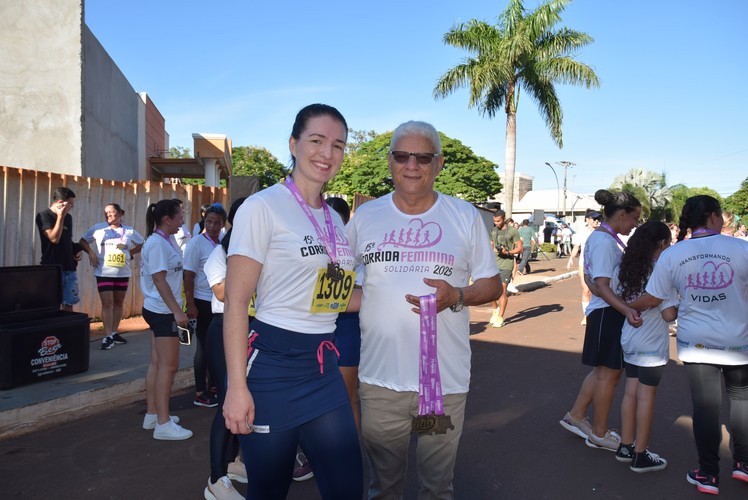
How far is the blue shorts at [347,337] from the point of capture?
354 cm

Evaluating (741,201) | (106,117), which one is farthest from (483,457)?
(741,201)

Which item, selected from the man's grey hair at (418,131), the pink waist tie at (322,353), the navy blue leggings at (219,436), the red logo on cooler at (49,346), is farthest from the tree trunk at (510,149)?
the pink waist tie at (322,353)

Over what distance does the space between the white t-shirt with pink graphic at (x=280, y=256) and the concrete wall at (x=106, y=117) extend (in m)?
10.7

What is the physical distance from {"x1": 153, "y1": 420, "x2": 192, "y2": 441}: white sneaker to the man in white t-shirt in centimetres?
252

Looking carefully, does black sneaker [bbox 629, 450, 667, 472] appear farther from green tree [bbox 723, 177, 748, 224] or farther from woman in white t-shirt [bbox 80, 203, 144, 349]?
green tree [bbox 723, 177, 748, 224]

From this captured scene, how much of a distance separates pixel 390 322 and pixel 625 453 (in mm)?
2783

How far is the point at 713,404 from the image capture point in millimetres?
3752

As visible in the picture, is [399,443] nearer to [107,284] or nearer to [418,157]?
[418,157]

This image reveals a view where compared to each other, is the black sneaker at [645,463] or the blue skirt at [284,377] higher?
the blue skirt at [284,377]

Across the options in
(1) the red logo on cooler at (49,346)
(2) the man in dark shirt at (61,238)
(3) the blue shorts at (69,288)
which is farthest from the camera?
(3) the blue shorts at (69,288)

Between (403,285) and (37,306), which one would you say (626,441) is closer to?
(403,285)

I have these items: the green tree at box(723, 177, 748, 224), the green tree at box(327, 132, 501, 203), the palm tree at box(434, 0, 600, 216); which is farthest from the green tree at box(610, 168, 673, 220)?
the palm tree at box(434, 0, 600, 216)

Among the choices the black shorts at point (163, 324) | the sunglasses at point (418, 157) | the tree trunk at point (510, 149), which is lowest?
the black shorts at point (163, 324)

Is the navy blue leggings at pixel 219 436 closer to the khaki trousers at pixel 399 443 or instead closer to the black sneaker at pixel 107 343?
the khaki trousers at pixel 399 443
